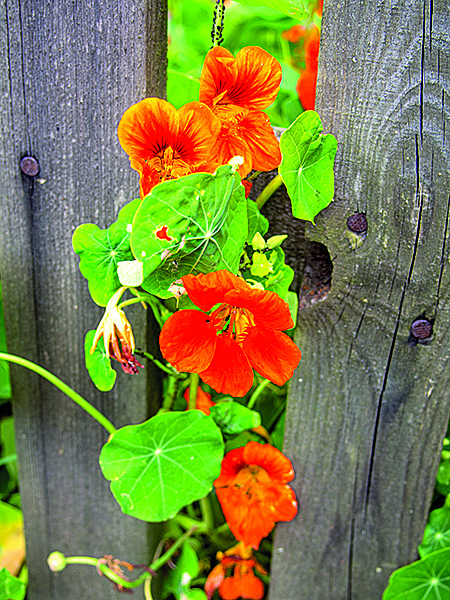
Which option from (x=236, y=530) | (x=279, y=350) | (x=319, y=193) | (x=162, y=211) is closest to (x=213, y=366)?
(x=279, y=350)

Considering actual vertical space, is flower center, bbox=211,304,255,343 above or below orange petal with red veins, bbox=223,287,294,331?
below

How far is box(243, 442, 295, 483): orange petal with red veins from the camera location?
28.8 inches

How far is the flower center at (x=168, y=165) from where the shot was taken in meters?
0.51

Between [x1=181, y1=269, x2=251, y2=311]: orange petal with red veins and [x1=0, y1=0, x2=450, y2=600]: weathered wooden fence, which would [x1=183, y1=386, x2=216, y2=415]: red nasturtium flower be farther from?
[x1=181, y1=269, x2=251, y2=311]: orange petal with red veins

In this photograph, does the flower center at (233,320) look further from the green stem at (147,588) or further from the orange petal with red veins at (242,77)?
the green stem at (147,588)

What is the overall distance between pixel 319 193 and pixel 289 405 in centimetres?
38

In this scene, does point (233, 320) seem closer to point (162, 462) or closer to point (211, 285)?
point (211, 285)

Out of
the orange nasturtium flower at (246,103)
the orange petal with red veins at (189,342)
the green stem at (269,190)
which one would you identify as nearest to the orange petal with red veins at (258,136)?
the orange nasturtium flower at (246,103)

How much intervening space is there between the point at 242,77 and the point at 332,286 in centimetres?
33

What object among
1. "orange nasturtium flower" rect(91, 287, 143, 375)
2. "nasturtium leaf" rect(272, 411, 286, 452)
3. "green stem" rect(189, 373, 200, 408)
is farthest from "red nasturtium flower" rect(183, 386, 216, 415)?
"orange nasturtium flower" rect(91, 287, 143, 375)

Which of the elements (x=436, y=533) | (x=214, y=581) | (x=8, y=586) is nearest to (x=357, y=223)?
(x=436, y=533)

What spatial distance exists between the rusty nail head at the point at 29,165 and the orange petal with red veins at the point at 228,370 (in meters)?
0.43

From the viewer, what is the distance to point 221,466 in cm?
73

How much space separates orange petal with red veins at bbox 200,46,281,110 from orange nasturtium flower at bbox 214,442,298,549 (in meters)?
0.52
